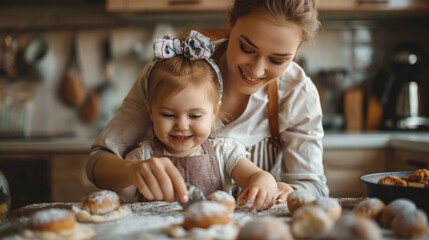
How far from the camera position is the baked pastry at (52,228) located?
2.47 ft

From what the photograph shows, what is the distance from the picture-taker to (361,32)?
2.92 metres

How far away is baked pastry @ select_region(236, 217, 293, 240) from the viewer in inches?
26.0

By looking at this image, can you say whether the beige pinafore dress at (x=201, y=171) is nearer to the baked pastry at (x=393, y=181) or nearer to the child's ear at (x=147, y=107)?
the child's ear at (x=147, y=107)

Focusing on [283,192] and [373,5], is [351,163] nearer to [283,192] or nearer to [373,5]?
[373,5]

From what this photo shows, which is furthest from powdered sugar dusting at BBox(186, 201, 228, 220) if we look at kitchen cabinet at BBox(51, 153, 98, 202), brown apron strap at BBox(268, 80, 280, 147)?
kitchen cabinet at BBox(51, 153, 98, 202)

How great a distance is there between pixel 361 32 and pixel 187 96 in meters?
2.07

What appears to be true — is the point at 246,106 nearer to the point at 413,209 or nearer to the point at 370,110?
the point at 413,209

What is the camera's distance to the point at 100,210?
2.90 ft

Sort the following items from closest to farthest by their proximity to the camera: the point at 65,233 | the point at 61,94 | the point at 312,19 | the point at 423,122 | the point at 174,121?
1. the point at 65,233
2. the point at 174,121
3. the point at 312,19
4. the point at 423,122
5. the point at 61,94

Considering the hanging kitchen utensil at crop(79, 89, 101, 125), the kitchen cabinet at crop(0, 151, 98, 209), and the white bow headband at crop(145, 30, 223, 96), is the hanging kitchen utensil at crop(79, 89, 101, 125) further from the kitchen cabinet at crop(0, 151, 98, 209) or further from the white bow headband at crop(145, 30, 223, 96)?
the white bow headband at crop(145, 30, 223, 96)

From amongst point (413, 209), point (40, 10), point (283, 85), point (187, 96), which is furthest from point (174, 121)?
point (40, 10)

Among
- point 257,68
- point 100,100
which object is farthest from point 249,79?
point 100,100

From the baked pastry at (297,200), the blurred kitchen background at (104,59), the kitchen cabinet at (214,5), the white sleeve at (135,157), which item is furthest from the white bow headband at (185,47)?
the blurred kitchen background at (104,59)

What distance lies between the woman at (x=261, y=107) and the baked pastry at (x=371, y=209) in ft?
0.82
